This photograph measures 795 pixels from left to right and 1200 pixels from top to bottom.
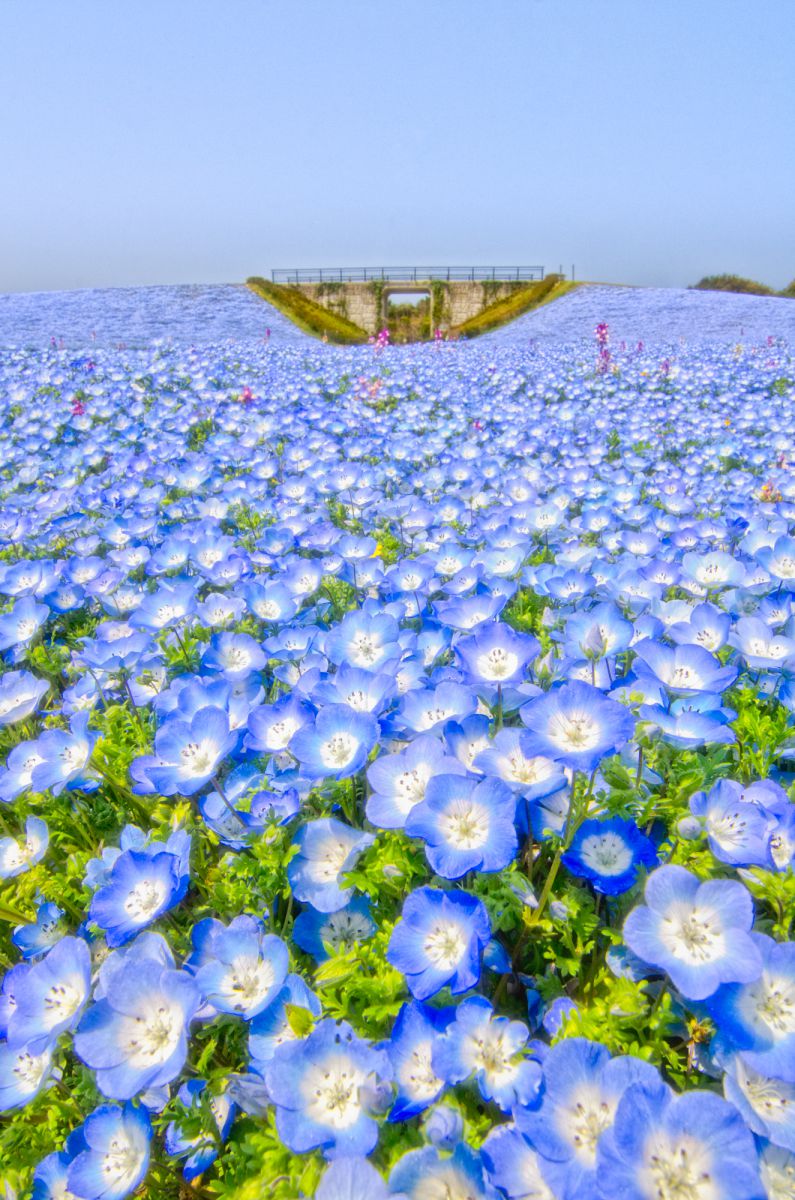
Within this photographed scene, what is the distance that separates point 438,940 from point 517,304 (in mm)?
35493

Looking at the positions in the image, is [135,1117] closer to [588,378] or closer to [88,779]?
[88,779]

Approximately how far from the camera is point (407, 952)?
4.08ft

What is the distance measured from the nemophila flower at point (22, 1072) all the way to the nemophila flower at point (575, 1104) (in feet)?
2.98

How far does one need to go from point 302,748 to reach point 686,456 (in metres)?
6.23

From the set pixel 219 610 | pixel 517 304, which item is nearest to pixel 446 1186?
pixel 219 610

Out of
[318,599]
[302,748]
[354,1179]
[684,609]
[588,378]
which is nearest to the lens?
[354,1179]

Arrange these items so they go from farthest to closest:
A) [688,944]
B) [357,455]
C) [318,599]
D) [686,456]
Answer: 1. [686,456]
2. [357,455]
3. [318,599]
4. [688,944]

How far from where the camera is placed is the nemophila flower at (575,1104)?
1004mm

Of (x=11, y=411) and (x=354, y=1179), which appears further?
(x=11, y=411)

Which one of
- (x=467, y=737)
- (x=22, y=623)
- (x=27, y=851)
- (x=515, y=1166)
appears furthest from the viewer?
(x=22, y=623)

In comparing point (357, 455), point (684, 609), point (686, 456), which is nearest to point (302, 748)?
point (684, 609)

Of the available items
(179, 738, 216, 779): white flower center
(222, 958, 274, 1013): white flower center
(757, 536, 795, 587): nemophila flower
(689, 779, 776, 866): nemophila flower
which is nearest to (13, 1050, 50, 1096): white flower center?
(222, 958, 274, 1013): white flower center

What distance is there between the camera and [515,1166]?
1040mm

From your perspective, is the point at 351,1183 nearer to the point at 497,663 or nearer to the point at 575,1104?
the point at 575,1104
